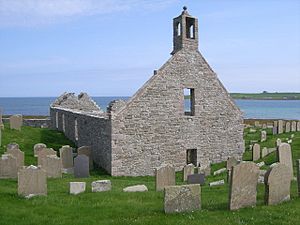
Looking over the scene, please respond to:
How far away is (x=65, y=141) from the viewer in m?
27.6

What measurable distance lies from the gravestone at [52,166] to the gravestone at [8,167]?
124 cm

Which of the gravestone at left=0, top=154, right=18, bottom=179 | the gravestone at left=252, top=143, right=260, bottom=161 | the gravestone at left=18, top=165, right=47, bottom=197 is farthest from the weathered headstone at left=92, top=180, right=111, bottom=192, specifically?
the gravestone at left=252, top=143, right=260, bottom=161

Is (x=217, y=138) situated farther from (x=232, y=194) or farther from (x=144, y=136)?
(x=232, y=194)

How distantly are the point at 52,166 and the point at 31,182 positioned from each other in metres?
4.87

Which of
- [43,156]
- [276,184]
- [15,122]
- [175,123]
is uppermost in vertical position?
[175,123]

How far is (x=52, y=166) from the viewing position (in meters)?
16.4

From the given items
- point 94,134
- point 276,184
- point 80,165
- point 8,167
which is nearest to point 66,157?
point 80,165

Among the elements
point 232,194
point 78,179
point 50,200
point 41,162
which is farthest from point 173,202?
point 41,162

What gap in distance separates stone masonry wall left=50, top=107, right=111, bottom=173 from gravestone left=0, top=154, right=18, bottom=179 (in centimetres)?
470

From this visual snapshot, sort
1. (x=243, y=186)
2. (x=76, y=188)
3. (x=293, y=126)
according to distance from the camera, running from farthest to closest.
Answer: (x=293, y=126), (x=76, y=188), (x=243, y=186)

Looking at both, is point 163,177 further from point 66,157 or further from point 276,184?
point 66,157

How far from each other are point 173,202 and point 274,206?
2.49 meters

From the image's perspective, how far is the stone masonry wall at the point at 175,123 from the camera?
19188 millimetres

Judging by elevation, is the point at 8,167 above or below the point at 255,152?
above
